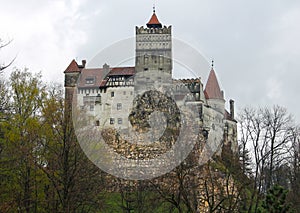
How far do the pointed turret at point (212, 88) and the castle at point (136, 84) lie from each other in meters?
0.25

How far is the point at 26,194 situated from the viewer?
25.0 m

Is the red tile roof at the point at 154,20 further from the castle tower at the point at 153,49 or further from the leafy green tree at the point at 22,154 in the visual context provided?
the leafy green tree at the point at 22,154

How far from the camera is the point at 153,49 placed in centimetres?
6512

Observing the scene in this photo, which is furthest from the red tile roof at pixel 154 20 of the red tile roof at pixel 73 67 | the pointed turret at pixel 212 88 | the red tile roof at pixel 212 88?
the red tile roof at pixel 73 67

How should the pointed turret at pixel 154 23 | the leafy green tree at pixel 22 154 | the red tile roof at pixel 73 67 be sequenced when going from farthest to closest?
the pointed turret at pixel 154 23, the red tile roof at pixel 73 67, the leafy green tree at pixel 22 154

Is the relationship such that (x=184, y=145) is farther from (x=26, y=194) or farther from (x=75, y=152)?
(x=26, y=194)

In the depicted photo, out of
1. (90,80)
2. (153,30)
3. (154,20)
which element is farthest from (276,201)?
(154,20)

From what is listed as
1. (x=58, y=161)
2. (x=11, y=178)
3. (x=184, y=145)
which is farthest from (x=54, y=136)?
(x=184, y=145)

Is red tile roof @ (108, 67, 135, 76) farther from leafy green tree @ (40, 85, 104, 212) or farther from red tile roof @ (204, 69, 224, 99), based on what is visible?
leafy green tree @ (40, 85, 104, 212)

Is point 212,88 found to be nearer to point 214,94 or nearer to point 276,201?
point 214,94

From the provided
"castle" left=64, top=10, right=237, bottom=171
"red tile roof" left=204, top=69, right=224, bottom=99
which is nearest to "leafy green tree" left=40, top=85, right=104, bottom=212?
"castle" left=64, top=10, right=237, bottom=171

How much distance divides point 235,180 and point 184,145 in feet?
10.8

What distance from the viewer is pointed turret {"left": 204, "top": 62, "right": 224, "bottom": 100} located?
68.1 metres

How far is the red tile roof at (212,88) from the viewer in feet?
224
